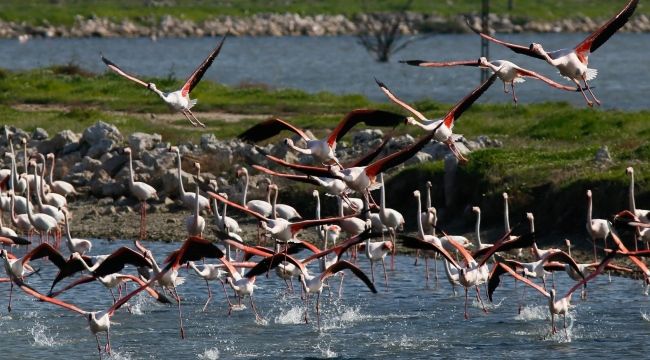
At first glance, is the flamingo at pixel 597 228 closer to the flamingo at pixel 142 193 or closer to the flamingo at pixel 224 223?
the flamingo at pixel 224 223

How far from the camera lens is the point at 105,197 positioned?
80.1ft

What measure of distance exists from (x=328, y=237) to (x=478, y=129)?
794cm

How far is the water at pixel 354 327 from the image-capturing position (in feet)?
50.0

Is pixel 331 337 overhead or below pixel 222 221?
below

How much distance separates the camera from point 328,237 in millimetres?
19938

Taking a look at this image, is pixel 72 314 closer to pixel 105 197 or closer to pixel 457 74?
pixel 105 197

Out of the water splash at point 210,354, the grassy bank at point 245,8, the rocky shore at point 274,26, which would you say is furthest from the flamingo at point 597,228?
the grassy bank at point 245,8

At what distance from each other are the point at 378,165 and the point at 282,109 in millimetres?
19121

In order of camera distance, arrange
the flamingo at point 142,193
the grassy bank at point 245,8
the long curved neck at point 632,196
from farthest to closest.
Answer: the grassy bank at point 245,8 < the flamingo at point 142,193 < the long curved neck at point 632,196

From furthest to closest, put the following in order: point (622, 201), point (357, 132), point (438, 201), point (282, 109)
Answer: point (282, 109) < point (357, 132) < point (438, 201) < point (622, 201)

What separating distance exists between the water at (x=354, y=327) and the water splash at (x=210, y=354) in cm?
1

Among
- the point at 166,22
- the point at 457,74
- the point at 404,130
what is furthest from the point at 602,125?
the point at 166,22

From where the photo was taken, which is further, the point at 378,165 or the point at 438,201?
the point at 438,201

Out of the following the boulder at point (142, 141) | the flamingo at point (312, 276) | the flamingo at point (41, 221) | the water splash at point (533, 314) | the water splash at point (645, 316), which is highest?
the boulder at point (142, 141)
